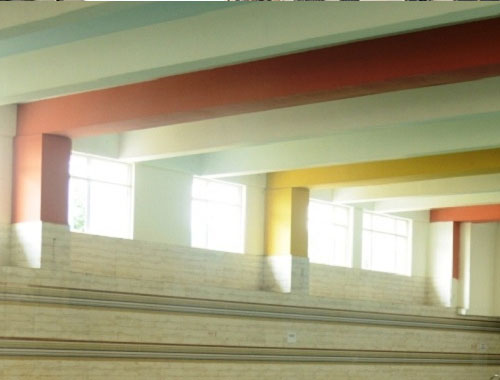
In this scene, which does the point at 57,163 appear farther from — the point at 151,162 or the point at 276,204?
the point at 276,204

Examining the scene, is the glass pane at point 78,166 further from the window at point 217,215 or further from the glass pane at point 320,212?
the glass pane at point 320,212

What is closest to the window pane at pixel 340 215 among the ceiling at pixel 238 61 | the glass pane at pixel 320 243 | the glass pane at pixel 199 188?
the glass pane at pixel 320 243

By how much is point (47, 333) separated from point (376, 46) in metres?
8.88

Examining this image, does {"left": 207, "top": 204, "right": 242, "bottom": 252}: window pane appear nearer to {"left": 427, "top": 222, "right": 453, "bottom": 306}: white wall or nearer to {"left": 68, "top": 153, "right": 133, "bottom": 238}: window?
{"left": 68, "top": 153, "right": 133, "bottom": 238}: window

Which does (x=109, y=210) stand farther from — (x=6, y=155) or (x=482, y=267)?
(x=482, y=267)

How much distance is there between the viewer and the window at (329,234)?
91.1 ft

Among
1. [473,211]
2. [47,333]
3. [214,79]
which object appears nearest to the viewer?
[214,79]

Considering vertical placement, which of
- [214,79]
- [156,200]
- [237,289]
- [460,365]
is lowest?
[460,365]

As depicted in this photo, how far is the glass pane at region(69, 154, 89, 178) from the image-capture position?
21.1 m

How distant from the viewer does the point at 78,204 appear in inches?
835

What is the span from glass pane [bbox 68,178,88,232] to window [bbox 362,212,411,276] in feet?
35.9

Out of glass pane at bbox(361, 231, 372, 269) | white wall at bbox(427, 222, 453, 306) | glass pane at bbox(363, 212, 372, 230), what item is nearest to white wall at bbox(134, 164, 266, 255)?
glass pane at bbox(361, 231, 372, 269)

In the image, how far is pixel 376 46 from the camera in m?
14.1

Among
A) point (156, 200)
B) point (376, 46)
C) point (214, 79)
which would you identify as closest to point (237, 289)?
point (156, 200)
